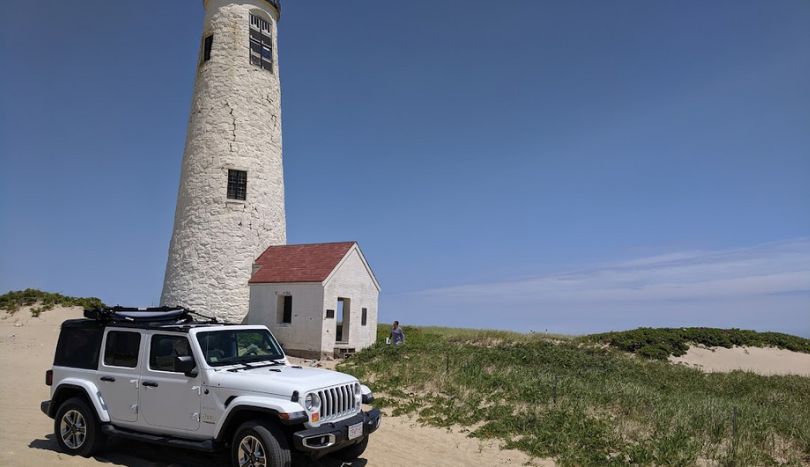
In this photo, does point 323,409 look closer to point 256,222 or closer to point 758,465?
point 758,465

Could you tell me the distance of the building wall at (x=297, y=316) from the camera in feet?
65.6

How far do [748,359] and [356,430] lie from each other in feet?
91.9

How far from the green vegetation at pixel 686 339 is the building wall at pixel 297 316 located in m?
16.4

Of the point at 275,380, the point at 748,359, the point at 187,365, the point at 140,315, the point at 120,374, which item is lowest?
the point at 748,359

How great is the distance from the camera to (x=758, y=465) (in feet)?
28.3

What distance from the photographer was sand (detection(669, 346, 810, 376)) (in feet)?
87.2

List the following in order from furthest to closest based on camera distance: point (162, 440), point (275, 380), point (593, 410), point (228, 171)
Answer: point (228, 171) → point (593, 410) → point (162, 440) → point (275, 380)

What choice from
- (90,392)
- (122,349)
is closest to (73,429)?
(90,392)

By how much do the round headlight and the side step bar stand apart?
1.41m

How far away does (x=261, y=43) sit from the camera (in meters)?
24.7

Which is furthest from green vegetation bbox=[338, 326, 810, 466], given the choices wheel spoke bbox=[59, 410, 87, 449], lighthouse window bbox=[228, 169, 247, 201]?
lighthouse window bbox=[228, 169, 247, 201]

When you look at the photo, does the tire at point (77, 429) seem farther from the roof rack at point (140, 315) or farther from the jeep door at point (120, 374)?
the roof rack at point (140, 315)

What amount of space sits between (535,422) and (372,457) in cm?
354

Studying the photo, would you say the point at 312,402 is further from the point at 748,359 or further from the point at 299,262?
the point at 748,359
